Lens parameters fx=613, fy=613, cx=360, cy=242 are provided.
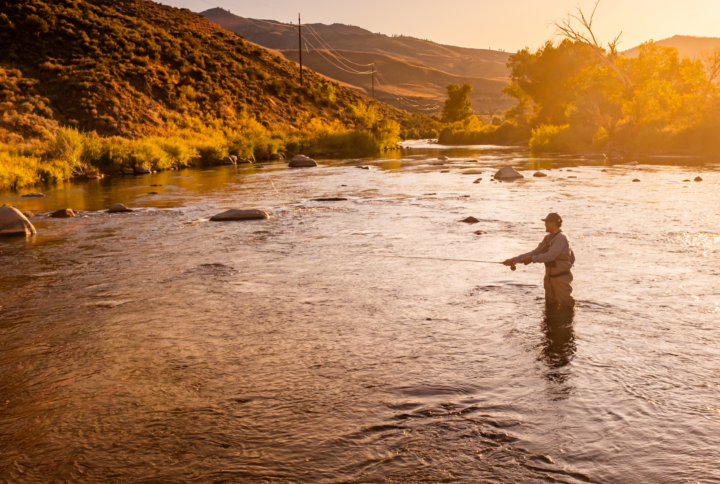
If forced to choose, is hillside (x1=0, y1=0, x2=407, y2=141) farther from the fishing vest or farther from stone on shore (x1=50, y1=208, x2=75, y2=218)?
the fishing vest

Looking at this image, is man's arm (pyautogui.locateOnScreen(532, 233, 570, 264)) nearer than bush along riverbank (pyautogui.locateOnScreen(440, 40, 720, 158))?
Yes

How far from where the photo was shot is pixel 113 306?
771cm

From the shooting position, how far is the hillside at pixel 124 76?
40.7 meters

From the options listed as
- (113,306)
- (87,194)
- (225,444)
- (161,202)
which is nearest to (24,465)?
(225,444)

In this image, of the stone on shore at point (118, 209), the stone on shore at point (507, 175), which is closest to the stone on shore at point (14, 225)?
the stone on shore at point (118, 209)

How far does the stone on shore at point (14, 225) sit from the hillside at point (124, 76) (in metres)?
23.8

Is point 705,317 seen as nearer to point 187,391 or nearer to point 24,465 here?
point 187,391

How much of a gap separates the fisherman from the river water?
0.27m

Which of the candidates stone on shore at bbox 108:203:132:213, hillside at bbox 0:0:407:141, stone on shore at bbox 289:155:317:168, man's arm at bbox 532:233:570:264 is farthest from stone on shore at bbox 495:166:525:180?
hillside at bbox 0:0:407:141

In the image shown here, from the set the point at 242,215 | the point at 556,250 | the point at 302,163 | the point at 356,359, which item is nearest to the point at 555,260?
the point at 556,250

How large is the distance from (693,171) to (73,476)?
24.6m

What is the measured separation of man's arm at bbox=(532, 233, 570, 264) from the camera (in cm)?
652

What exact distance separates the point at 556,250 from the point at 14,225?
1145 centimetres

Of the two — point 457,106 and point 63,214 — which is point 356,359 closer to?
point 63,214
